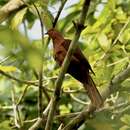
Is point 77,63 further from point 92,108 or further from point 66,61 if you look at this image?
point 66,61

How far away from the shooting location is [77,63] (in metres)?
1.42

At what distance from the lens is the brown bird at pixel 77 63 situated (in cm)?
138

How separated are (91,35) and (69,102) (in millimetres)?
926

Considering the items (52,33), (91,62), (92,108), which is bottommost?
(92,108)

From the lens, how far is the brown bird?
1.38 m

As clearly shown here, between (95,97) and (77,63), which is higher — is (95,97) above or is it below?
below

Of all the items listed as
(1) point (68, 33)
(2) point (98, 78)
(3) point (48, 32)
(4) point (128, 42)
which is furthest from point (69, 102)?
(3) point (48, 32)

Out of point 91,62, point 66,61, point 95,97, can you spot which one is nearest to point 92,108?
point 95,97

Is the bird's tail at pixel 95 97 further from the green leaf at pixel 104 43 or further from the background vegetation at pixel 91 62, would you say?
the green leaf at pixel 104 43

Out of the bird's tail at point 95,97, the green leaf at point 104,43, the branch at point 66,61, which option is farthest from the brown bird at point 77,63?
the green leaf at point 104,43

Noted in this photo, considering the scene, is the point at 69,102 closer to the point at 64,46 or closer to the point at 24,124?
the point at 24,124

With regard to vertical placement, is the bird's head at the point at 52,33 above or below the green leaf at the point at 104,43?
above

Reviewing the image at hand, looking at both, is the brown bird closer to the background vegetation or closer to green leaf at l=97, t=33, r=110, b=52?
the background vegetation

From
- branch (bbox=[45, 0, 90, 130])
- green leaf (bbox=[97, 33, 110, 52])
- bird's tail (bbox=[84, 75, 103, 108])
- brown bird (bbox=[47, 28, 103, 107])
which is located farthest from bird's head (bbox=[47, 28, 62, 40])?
green leaf (bbox=[97, 33, 110, 52])
